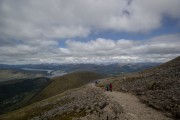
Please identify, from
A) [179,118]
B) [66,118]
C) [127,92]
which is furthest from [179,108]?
[66,118]

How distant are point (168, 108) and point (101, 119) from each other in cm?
1428

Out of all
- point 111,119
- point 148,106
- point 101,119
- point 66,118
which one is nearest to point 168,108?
point 148,106

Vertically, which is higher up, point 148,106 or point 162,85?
point 162,85

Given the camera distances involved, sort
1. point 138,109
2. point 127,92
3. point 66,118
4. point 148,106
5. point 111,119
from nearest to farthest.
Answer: point 111,119 → point 138,109 → point 148,106 → point 66,118 → point 127,92

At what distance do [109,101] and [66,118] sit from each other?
1310 centimetres

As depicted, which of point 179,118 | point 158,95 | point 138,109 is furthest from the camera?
point 158,95

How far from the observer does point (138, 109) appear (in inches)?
1179

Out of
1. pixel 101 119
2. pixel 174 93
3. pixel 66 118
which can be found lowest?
pixel 66 118

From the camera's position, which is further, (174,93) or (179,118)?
(174,93)

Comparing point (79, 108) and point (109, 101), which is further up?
point (109, 101)

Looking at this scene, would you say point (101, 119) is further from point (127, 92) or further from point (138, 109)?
point (127, 92)

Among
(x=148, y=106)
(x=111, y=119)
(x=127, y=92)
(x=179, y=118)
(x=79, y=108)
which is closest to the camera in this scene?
(x=179, y=118)

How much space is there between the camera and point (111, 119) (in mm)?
26938

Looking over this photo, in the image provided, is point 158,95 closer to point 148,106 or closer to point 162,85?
point 148,106
